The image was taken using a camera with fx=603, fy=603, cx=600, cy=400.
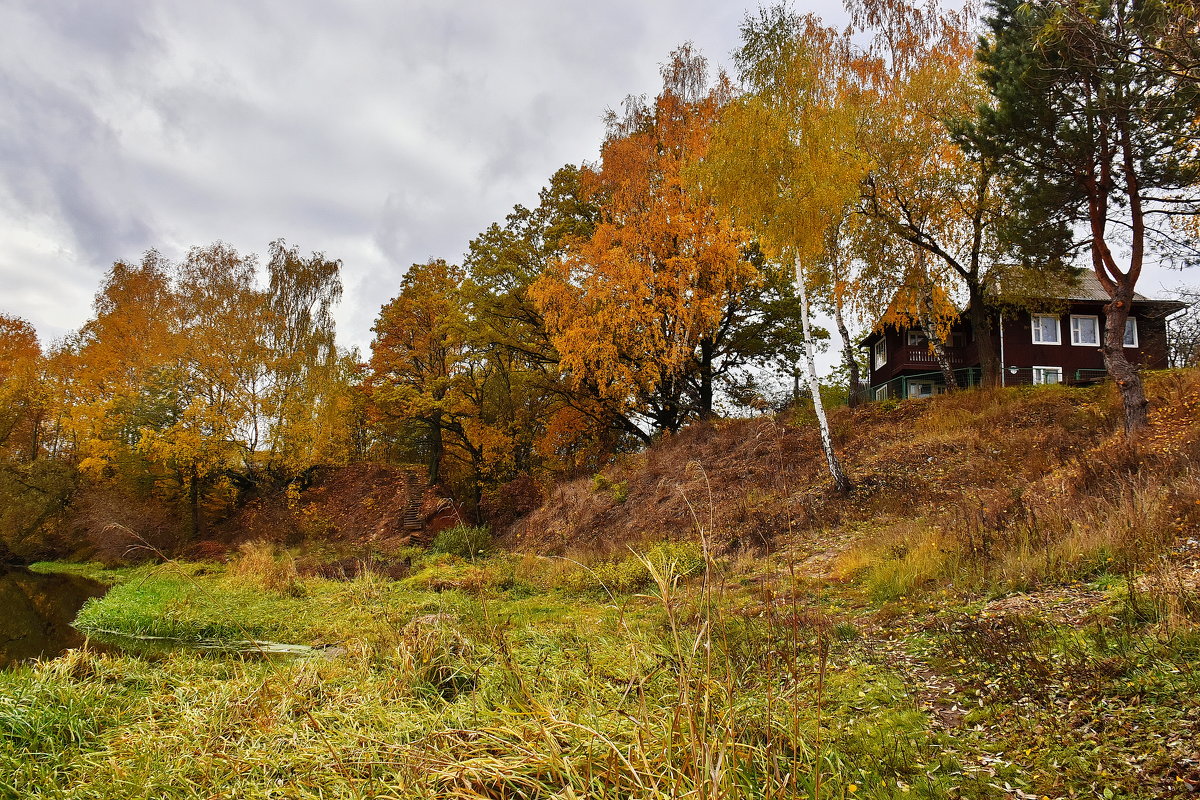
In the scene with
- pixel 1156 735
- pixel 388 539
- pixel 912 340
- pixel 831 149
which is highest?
pixel 831 149

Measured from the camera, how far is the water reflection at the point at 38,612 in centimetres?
870

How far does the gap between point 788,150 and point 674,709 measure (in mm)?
12022

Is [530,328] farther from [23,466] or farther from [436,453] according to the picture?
[23,466]

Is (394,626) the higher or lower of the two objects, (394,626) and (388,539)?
the higher

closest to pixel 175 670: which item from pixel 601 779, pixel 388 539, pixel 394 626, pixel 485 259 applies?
pixel 394 626

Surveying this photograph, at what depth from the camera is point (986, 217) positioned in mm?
16453

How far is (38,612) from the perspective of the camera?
12.1 meters

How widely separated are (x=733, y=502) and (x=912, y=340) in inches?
687

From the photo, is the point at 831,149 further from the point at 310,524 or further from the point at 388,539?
the point at 310,524

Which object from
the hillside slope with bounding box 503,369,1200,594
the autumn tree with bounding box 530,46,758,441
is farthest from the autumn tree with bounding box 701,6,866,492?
the autumn tree with bounding box 530,46,758,441

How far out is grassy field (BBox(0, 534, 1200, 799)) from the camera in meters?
2.36

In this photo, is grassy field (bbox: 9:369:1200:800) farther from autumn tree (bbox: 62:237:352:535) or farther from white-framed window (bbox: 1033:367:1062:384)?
white-framed window (bbox: 1033:367:1062:384)

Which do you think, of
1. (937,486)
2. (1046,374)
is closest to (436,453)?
(937,486)

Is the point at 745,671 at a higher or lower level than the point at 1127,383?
lower
